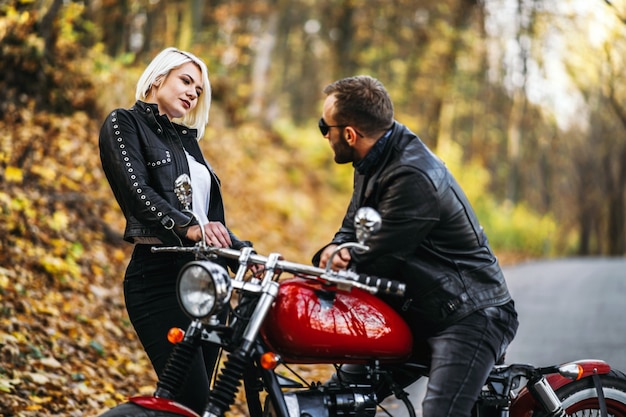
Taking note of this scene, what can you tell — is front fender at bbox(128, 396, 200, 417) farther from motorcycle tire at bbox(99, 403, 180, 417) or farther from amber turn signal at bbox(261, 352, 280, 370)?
amber turn signal at bbox(261, 352, 280, 370)

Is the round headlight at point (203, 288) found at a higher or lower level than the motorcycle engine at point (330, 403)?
higher

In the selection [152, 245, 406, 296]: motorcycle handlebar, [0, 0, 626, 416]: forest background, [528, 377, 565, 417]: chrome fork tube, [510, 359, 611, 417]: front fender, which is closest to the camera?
[152, 245, 406, 296]: motorcycle handlebar

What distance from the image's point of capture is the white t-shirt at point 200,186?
3797 mm

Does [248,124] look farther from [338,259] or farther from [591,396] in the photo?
[338,259]

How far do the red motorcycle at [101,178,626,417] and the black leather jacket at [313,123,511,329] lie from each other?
6.4 inches

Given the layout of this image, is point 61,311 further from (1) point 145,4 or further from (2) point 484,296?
(1) point 145,4

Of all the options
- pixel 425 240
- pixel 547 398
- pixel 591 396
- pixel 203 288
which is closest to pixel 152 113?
pixel 203 288

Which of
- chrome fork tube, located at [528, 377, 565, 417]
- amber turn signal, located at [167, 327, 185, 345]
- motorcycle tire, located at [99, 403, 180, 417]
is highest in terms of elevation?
amber turn signal, located at [167, 327, 185, 345]

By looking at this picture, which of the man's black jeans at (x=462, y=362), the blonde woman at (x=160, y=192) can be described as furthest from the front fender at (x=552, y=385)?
the blonde woman at (x=160, y=192)

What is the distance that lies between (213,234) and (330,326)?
2.23 feet

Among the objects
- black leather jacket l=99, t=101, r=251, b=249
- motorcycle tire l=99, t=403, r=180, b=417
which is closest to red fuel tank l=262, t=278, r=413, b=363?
motorcycle tire l=99, t=403, r=180, b=417

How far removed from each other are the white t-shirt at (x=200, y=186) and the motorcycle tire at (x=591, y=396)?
6.67ft

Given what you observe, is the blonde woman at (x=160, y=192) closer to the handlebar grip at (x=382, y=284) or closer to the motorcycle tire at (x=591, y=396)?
the handlebar grip at (x=382, y=284)

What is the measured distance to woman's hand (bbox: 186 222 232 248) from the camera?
3350 millimetres
